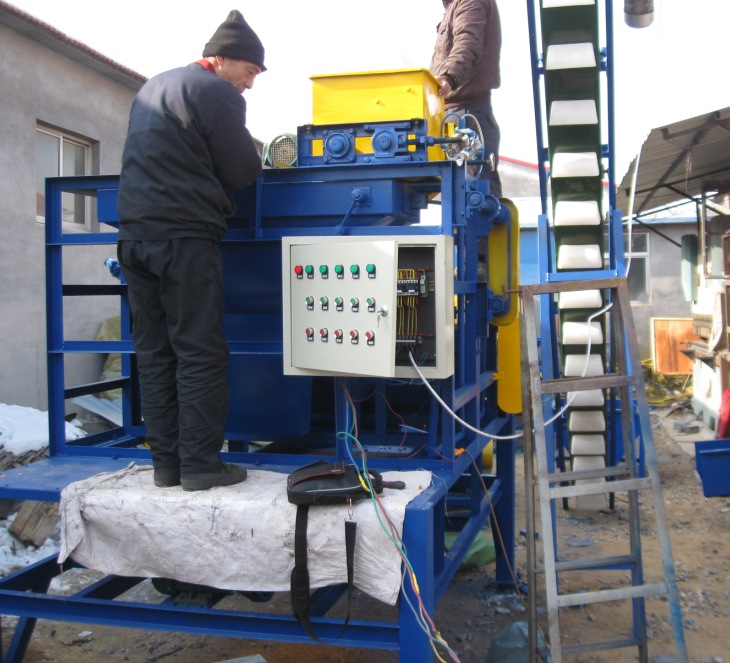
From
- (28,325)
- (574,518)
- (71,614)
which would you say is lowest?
(574,518)

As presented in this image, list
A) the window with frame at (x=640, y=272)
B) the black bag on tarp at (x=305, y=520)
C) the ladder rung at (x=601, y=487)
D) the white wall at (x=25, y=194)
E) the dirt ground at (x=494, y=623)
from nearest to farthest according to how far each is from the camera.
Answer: the black bag on tarp at (x=305, y=520)
the ladder rung at (x=601, y=487)
the dirt ground at (x=494, y=623)
the white wall at (x=25, y=194)
the window with frame at (x=640, y=272)

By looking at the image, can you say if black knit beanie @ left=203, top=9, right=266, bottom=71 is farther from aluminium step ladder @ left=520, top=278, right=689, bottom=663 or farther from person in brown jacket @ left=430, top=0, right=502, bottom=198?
person in brown jacket @ left=430, top=0, right=502, bottom=198

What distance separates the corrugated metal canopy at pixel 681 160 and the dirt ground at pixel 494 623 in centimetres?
343

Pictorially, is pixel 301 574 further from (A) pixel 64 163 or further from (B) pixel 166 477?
(A) pixel 64 163

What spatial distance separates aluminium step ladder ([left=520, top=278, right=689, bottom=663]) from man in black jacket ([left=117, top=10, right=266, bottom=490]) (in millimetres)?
1312

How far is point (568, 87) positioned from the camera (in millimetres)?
5426

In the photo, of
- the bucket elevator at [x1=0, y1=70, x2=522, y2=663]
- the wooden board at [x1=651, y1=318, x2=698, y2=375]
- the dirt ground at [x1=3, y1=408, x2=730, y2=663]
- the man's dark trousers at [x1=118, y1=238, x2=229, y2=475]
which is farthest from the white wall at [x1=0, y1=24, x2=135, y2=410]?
the wooden board at [x1=651, y1=318, x2=698, y2=375]

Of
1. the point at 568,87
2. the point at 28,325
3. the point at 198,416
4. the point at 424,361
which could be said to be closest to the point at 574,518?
the point at 568,87

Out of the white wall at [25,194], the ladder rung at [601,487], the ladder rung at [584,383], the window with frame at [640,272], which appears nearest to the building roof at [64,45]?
the white wall at [25,194]

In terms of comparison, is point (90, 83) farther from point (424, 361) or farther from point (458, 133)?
point (424, 361)

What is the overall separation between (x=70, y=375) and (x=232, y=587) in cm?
757

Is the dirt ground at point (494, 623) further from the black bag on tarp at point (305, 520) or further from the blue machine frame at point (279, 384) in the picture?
the black bag on tarp at point (305, 520)

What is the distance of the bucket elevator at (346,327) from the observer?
9.86ft

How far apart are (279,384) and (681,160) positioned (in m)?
6.37
